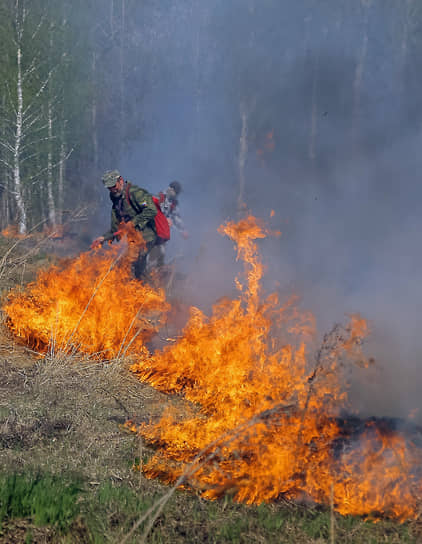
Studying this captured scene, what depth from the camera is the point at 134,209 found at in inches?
318

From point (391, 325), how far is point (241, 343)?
3.19 meters

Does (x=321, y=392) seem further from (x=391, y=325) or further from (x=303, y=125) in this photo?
(x=303, y=125)

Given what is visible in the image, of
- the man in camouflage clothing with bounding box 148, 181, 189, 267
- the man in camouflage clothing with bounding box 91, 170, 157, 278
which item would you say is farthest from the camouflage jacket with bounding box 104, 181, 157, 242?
the man in camouflage clothing with bounding box 148, 181, 189, 267

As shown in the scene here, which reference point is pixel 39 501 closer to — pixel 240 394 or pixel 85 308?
pixel 240 394

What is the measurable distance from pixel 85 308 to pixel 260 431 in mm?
2739

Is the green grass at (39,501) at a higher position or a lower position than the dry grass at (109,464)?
higher

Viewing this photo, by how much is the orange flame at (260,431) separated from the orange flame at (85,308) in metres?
0.53

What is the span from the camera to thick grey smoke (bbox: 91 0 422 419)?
12312mm

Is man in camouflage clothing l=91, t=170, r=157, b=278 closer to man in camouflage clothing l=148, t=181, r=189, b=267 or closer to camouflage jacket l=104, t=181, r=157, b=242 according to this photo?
camouflage jacket l=104, t=181, r=157, b=242

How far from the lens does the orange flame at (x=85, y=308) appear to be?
6363mm

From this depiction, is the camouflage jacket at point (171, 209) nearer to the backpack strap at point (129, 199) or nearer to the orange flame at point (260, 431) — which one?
the backpack strap at point (129, 199)

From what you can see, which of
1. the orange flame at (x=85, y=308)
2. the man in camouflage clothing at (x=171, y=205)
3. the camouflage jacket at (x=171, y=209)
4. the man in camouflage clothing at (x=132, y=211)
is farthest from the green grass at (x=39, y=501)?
the camouflage jacket at (x=171, y=209)

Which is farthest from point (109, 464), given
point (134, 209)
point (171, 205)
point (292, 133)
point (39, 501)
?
point (292, 133)

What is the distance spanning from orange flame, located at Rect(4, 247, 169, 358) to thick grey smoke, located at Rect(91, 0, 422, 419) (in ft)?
10.0
